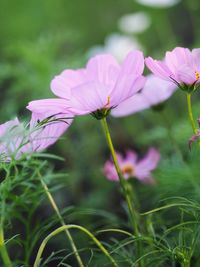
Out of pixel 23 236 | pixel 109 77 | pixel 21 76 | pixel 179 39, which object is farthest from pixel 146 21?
pixel 109 77

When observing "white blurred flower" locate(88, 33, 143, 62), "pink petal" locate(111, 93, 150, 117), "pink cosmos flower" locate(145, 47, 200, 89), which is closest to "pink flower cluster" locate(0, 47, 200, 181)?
"pink cosmos flower" locate(145, 47, 200, 89)

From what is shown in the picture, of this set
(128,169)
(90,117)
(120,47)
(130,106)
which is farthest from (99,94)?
(120,47)

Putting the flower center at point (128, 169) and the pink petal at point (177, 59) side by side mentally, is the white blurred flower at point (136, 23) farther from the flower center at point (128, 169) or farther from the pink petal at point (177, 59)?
the pink petal at point (177, 59)

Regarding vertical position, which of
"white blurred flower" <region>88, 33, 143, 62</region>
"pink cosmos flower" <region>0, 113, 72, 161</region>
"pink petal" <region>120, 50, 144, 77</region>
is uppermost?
"white blurred flower" <region>88, 33, 143, 62</region>

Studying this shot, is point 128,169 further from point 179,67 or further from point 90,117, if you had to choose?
point 90,117

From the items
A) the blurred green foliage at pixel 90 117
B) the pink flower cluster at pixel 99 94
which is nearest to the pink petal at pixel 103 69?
the pink flower cluster at pixel 99 94

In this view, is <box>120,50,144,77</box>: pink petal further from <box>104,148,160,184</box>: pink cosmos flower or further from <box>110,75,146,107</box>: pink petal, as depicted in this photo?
<box>104,148,160,184</box>: pink cosmos flower

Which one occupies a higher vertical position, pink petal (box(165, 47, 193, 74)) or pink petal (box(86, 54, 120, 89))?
pink petal (box(86, 54, 120, 89))
